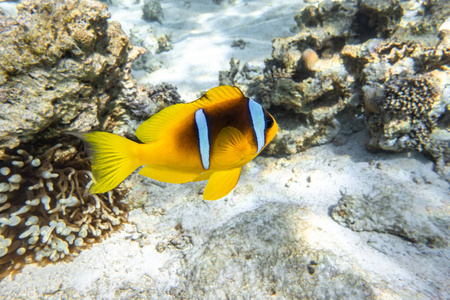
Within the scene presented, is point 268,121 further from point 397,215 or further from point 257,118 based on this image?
point 397,215

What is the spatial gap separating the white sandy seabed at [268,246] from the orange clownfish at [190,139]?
103 cm

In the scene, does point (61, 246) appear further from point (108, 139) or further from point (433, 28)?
point (433, 28)

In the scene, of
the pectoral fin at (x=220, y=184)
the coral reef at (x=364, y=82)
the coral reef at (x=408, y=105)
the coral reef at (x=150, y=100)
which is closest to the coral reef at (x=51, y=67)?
the coral reef at (x=150, y=100)

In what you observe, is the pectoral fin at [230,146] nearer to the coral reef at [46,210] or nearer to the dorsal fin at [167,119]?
the dorsal fin at [167,119]

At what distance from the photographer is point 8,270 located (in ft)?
6.89

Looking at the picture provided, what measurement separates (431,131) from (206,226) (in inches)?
104

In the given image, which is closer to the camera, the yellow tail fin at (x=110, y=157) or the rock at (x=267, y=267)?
the yellow tail fin at (x=110, y=157)

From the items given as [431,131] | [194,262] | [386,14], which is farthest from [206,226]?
[386,14]

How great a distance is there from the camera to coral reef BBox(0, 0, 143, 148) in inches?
66.1

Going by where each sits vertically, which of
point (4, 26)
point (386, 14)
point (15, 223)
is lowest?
point (15, 223)

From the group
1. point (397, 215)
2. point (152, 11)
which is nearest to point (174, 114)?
point (397, 215)

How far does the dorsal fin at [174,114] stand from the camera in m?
1.21

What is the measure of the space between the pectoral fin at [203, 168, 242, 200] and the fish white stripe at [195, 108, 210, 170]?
17cm

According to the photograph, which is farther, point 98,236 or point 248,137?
point 98,236
